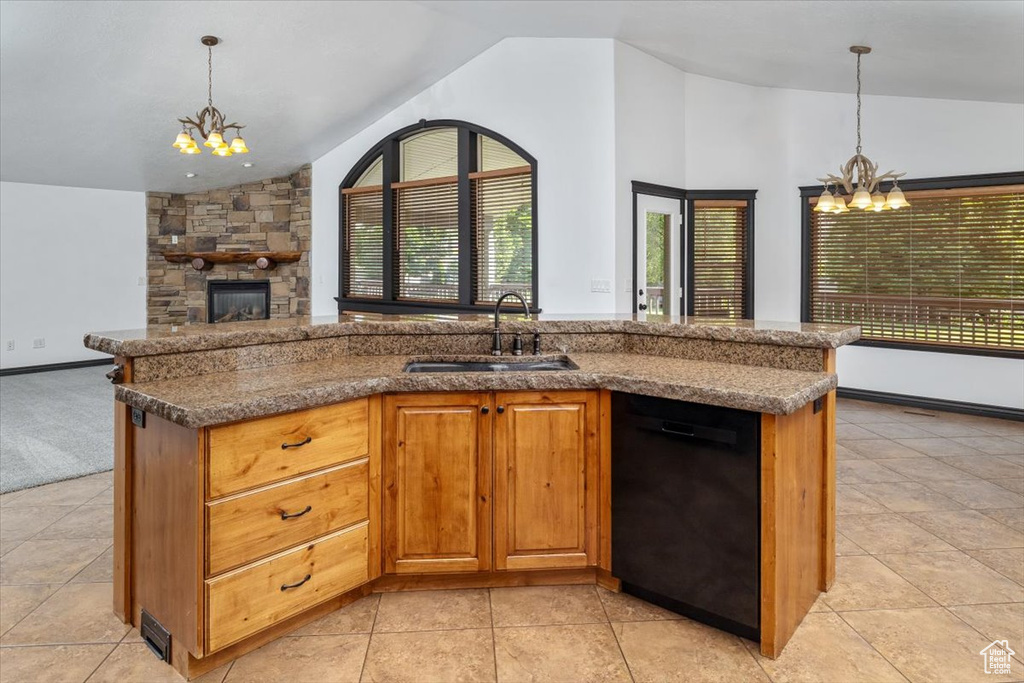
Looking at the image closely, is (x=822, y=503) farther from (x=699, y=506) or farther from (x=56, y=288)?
(x=56, y=288)

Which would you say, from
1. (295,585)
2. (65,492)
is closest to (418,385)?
(295,585)

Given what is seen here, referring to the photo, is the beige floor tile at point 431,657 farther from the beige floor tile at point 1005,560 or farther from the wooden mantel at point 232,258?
the wooden mantel at point 232,258

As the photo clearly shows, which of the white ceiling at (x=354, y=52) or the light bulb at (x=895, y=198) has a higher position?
the white ceiling at (x=354, y=52)

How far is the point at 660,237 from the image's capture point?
19.4 ft

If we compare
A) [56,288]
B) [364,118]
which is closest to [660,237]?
[364,118]

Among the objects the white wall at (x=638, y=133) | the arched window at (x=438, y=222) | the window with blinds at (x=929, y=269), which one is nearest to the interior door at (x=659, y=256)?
the white wall at (x=638, y=133)

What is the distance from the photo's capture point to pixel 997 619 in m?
2.29

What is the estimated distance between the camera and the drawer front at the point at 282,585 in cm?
194

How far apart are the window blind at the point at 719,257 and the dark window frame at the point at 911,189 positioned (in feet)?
1.76

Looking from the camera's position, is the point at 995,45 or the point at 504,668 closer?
the point at 504,668

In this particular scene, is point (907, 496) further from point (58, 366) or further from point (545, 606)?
point (58, 366)

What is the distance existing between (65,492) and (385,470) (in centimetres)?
247

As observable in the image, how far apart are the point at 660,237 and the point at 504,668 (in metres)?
4.58

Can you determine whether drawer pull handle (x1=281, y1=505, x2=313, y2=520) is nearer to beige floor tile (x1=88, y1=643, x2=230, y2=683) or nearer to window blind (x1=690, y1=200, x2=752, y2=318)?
beige floor tile (x1=88, y1=643, x2=230, y2=683)
